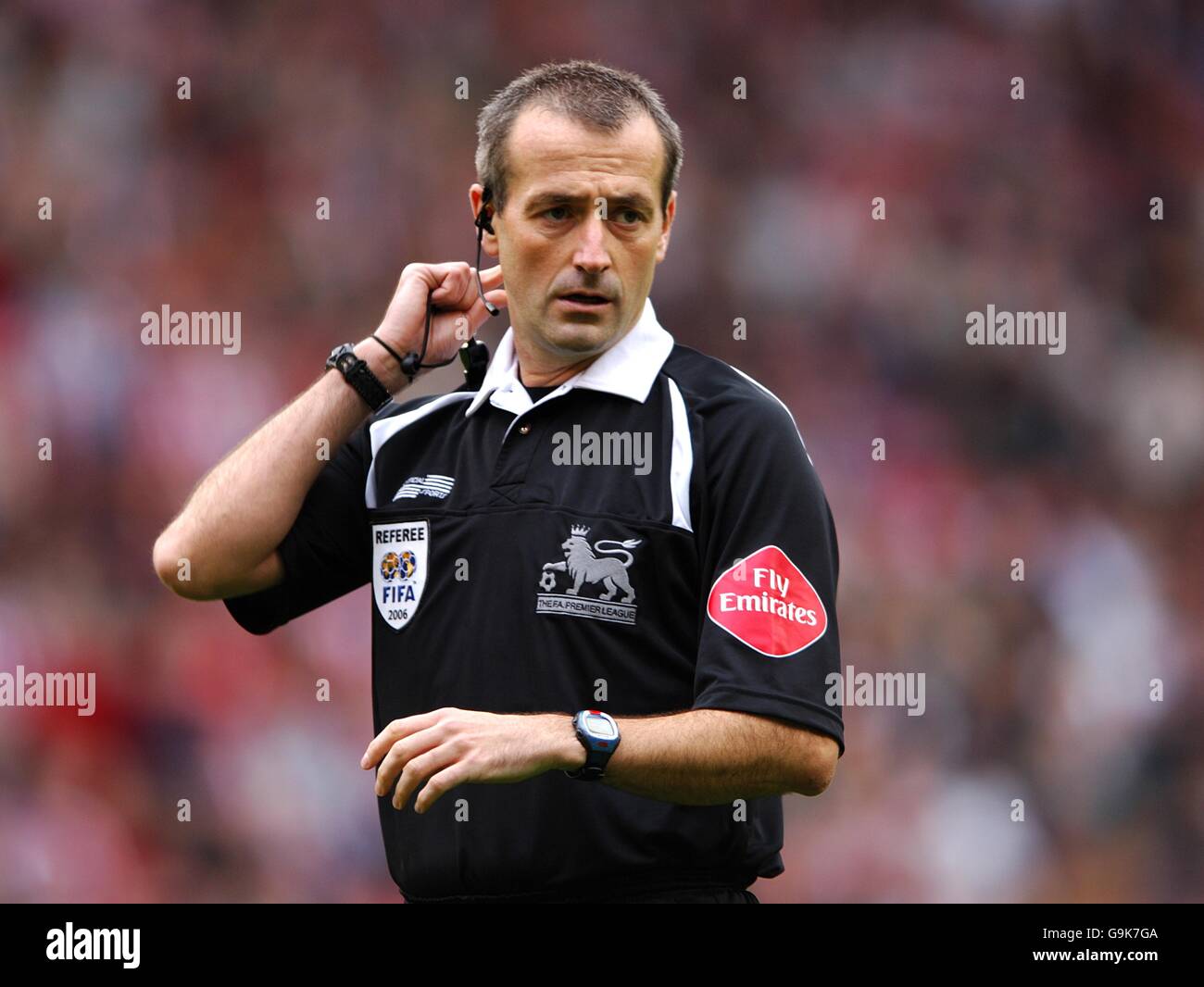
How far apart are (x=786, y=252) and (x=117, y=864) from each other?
12.3 ft

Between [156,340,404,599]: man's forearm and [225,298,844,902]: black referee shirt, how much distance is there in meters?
0.21

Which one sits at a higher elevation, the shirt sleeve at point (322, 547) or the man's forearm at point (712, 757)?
the shirt sleeve at point (322, 547)

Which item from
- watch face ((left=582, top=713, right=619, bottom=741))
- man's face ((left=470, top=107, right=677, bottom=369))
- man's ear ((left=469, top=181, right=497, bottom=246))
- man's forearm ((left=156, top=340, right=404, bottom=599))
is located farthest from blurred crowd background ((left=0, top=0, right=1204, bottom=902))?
watch face ((left=582, top=713, right=619, bottom=741))

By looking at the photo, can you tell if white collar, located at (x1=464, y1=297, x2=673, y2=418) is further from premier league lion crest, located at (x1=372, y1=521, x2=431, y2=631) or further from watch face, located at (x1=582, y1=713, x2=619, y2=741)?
watch face, located at (x1=582, y1=713, x2=619, y2=741)

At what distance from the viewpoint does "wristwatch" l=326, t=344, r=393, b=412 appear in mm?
3018

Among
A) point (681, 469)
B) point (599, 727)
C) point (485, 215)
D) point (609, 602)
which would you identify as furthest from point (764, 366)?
point (599, 727)

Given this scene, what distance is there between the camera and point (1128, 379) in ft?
22.8

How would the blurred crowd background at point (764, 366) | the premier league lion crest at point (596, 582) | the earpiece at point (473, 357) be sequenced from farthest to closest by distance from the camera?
the blurred crowd background at point (764, 366) → the earpiece at point (473, 357) → the premier league lion crest at point (596, 582)

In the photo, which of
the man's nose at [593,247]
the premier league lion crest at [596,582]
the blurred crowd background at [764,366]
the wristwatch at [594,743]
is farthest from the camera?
the blurred crowd background at [764,366]

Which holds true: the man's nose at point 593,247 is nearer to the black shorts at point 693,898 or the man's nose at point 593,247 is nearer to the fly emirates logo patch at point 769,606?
the fly emirates logo patch at point 769,606

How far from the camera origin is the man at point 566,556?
2506mm

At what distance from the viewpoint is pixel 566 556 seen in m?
2.65

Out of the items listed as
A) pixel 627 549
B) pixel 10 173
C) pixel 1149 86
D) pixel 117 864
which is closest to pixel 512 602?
pixel 627 549

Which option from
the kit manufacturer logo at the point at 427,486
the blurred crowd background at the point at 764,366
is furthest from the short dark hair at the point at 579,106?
the blurred crowd background at the point at 764,366
